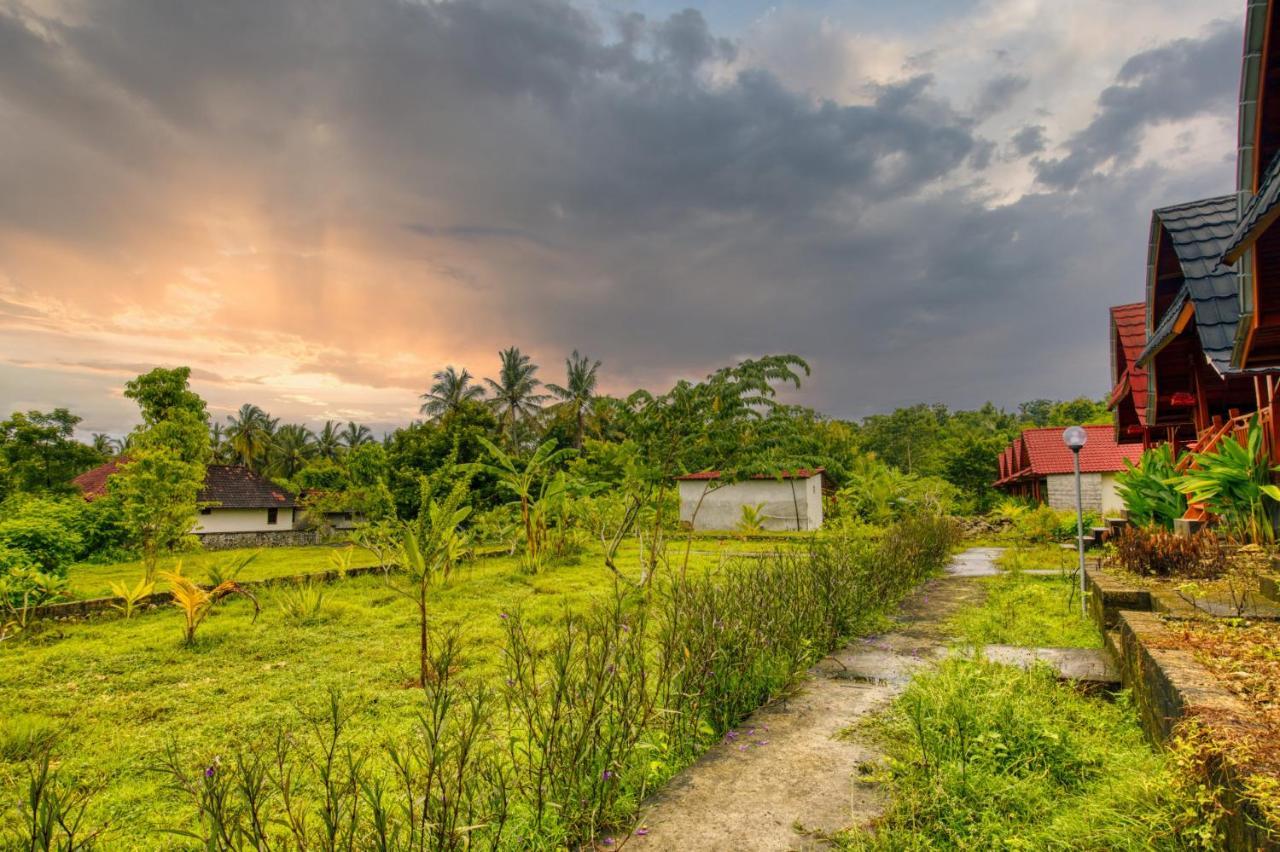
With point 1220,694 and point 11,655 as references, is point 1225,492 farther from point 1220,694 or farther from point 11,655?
point 11,655

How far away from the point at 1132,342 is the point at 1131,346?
0.31 ft

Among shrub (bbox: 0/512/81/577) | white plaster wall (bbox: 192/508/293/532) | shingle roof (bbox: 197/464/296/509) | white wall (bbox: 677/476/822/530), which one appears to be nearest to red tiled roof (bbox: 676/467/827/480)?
white wall (bbox: 677/476/822/530)

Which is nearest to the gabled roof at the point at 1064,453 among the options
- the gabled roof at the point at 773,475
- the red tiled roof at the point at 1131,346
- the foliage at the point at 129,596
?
the gabled roof at the point at 773,475

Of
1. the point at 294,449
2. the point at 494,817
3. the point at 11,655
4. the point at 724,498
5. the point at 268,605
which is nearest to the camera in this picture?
the point at 494,817

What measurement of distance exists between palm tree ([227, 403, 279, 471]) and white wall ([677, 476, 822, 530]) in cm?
4140

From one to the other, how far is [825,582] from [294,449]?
2370 inches

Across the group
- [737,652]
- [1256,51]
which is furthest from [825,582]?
[1256,51]

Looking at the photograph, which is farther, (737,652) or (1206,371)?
(1206,371)

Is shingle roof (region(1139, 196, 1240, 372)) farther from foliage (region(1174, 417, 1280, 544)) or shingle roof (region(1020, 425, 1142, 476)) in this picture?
shingle roof (region(1020, 425, 1142, 476))

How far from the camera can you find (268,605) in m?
9.18

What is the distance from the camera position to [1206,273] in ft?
24.6

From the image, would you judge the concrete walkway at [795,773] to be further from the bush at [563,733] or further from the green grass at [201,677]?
the green grass at [201,677]

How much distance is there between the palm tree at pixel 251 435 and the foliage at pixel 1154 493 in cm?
5739

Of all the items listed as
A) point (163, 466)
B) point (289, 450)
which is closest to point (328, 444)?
point (289, 450)
